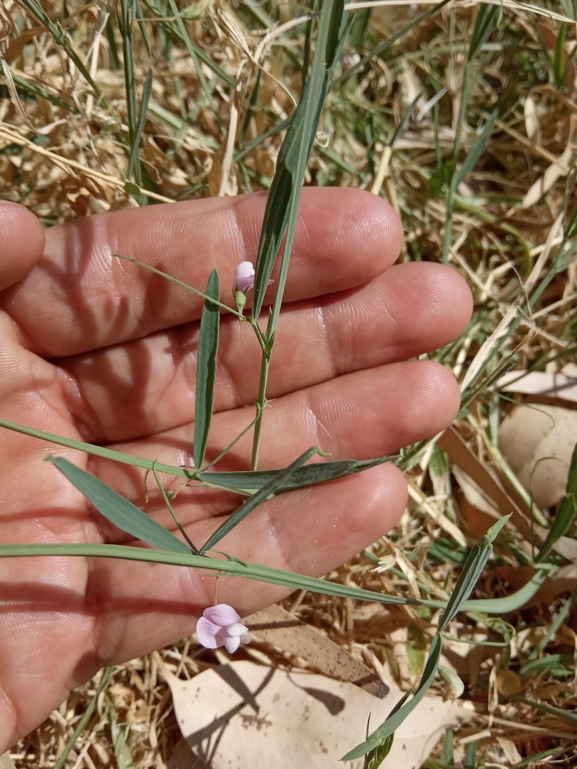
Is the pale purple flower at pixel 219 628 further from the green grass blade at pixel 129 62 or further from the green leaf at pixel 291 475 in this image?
the green grass blade at pixel 129 62

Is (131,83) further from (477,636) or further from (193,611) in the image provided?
(477,636)

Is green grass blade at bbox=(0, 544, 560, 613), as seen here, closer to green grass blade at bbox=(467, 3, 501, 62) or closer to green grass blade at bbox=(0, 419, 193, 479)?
green grass blade at bbox=(0, 419, 193, 479)

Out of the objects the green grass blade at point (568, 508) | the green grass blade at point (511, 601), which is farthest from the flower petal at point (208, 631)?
the green grass blade at point (568, 508)

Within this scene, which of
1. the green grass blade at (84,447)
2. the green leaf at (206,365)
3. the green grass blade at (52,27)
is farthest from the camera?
the green grass blade at (52,27)

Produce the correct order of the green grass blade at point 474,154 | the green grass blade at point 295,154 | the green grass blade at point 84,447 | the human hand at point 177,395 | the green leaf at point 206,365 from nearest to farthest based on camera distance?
the green grass blade at point 295,154 → the green grass blade at point 84,447 → the green leaf at point 206,365 → the human hand at point 177,395 → the green grass blade at point 474,154

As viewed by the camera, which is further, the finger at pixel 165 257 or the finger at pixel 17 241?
the finger at pixel 165 257

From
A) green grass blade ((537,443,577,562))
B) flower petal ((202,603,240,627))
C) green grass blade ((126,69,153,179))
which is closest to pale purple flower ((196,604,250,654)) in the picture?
flower petal ((202,603,240,627))

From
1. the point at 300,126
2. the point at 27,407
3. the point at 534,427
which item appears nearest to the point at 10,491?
the point at 27,407
